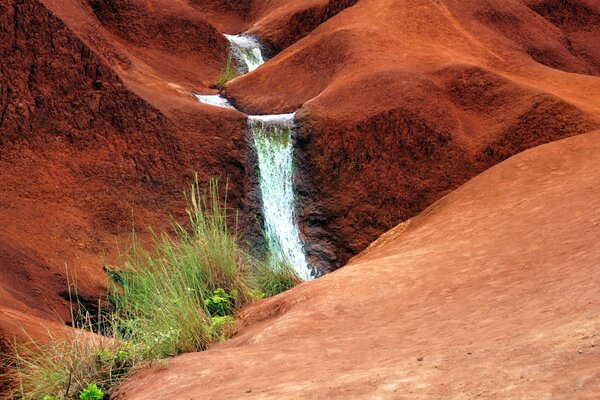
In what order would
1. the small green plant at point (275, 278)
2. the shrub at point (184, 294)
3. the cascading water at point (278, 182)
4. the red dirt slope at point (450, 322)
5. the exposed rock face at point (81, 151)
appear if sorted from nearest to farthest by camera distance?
the red dirt slope at point (450, 322), the shrub at point (184, 294), the small green plant at point (275, 278), the exposed rock face at point (81, 151), the cascading water at point (278, 182)

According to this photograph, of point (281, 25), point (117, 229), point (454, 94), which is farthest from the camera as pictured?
point (281, 25)

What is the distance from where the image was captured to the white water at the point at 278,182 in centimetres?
1323

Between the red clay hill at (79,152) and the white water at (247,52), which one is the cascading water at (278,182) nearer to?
the red clay hill at (79,152)

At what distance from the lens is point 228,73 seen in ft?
59.4

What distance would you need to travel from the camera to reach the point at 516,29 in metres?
18.3

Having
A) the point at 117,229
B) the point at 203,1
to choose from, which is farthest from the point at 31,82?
the point at 203,1

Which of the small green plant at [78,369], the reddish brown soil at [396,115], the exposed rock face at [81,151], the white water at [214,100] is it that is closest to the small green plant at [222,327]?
the small green plant at [78,369]

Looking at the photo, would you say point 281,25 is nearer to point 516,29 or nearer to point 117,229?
point 516,29

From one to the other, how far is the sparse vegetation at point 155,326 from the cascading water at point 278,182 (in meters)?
3.67

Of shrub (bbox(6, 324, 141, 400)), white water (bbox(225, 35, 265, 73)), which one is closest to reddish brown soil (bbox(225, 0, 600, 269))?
white water (bbox(225, 35, 265, 73))

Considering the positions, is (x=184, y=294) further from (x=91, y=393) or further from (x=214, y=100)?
(x=214, y=100)

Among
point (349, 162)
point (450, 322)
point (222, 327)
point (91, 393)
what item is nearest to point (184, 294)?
point (222, 327)

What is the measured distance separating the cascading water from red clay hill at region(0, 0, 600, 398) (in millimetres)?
184

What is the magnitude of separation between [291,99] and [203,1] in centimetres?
896
